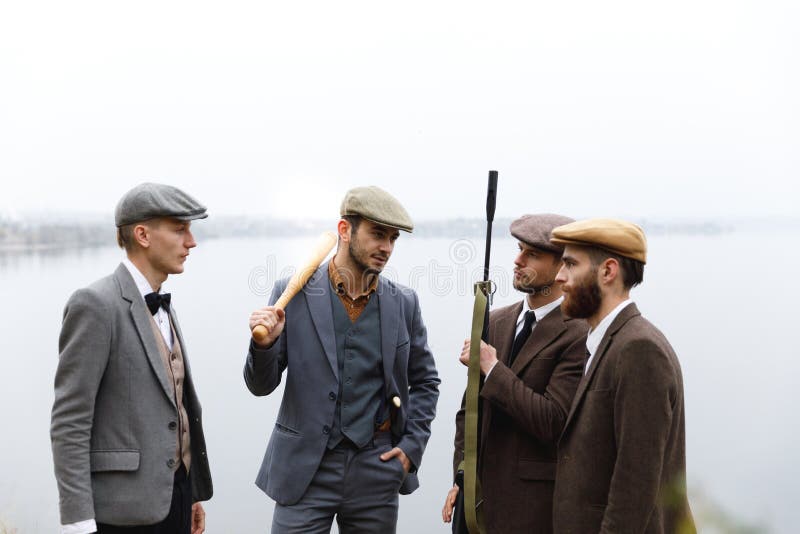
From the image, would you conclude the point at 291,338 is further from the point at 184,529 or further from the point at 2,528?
the point at 2,528

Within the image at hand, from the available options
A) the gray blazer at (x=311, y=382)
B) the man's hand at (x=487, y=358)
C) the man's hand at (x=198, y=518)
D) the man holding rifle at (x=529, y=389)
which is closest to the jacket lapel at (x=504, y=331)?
the man holding rifle at (x=529, y=389)

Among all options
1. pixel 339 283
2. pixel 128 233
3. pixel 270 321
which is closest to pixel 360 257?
pixel 339 283

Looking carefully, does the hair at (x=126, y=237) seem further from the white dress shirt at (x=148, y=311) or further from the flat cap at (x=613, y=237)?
the flat cap at (x=613, y=237)

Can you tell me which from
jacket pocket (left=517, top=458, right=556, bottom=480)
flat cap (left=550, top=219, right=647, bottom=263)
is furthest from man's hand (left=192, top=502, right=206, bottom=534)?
flat cap (left=550, top=219, right=647, bottom=263)

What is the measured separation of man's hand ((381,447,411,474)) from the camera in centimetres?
282

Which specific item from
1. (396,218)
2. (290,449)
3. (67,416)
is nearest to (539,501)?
(290,449)

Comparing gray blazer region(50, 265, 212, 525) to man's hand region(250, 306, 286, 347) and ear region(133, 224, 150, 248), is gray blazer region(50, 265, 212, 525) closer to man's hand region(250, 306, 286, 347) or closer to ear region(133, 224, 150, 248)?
ear region(133, 224, 150, 248)

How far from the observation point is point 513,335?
8.84 feet

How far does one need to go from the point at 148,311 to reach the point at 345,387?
2.69 ft

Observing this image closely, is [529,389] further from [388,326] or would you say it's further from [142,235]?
[142,235]

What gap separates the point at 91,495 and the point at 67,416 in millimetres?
250

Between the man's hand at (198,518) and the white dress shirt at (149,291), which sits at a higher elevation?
the white dress shirt at (149,291)

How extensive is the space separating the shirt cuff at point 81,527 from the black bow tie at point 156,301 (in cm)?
68

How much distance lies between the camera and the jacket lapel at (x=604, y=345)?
2.11 m
